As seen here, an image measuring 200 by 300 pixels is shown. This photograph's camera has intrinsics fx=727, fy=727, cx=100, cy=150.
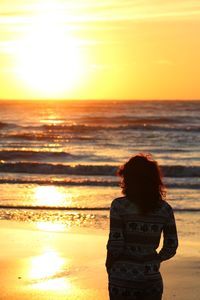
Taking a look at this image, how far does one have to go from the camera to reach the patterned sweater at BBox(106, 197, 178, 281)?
442 centimetres

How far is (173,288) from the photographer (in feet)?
24.8

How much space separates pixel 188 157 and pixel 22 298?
75.7ft

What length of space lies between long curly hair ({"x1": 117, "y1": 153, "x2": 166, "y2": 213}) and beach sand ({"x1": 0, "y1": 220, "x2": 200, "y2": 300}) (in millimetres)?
2900

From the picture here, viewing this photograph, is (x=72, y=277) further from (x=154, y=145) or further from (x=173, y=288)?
(x=154, y=145)

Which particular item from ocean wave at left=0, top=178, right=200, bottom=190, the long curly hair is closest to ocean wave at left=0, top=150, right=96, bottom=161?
ocean wave at left=0, top=178, right=200, bottom=190

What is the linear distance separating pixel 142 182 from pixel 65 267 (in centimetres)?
437

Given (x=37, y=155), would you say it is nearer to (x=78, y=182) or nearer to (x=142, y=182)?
(x=78, y=182)

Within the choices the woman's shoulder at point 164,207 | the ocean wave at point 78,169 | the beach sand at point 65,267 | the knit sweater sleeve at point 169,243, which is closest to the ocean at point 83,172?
the ocean wave at point 78,169

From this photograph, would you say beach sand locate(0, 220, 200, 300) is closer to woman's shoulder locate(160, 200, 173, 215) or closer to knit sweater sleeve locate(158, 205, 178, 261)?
knit sweater sleeve locate(158, 205, 178, 261)

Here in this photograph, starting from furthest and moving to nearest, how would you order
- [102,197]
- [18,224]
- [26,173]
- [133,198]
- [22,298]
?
[26,173] < [102,197] < [18,224] < [22,298] < [133,198]

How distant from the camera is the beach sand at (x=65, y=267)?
7.36 metres

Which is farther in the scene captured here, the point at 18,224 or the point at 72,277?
the point at 18,224

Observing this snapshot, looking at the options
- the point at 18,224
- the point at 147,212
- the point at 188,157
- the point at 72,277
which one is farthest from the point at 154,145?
the point at 147,212

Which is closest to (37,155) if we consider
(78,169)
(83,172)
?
(78,169)
